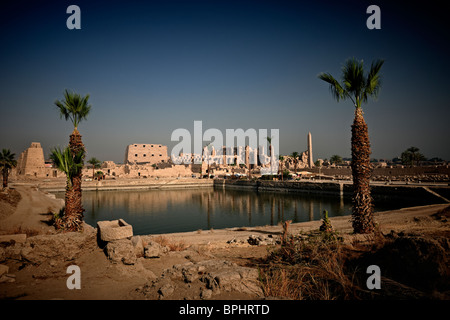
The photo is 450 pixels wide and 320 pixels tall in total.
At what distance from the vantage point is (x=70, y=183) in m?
A: 11.0

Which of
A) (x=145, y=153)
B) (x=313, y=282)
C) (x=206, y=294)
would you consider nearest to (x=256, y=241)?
(x=313, y=282)

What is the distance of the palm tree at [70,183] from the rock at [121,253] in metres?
5.62

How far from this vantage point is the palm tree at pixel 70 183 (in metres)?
10.5

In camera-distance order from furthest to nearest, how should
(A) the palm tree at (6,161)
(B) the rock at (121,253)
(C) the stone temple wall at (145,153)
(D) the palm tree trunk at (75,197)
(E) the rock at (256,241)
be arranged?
(C) the stone temple wall at (145,153) → (A) the palm tree at (6,161) → (D) the palm tree trunk at (75,197) → (E) the rock at (256,241) → (B) the rock at (121,253)

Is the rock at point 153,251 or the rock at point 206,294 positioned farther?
the rock at point 153,251

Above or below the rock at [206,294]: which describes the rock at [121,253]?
below

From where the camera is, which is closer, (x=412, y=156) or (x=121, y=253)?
(x=121, y=253)

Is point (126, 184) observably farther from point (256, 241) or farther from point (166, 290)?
point (166, 290)

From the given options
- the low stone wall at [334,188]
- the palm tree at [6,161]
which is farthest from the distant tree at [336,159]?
the palm tree at [6,161]

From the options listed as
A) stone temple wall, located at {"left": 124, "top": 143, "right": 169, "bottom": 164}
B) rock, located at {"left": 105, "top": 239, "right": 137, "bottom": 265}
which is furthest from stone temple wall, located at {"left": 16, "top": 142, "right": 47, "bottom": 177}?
rock, located at {"left": 105, "top": 239, "right": 137, "bottom": 265}

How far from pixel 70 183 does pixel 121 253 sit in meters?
6.56

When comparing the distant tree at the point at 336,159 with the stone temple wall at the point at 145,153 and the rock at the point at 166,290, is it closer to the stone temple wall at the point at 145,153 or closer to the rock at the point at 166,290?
the stone temple wall at the point at 145,153
